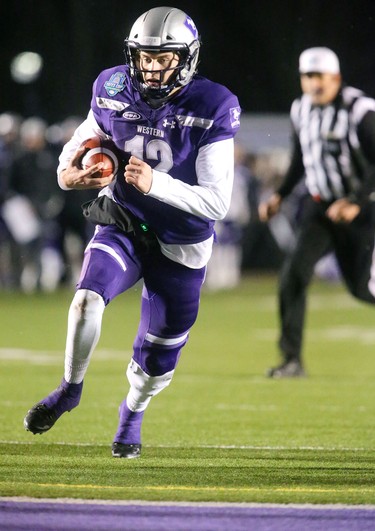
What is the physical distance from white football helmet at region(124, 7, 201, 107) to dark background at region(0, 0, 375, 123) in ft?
51.9

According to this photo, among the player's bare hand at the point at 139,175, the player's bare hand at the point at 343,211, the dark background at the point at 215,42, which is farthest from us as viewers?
the dark background at the point at 215,42

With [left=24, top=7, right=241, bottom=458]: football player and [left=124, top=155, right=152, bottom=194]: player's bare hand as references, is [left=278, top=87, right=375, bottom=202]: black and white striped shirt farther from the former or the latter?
[left=124, top=155, right=152, bottom=194]: player's bare hand

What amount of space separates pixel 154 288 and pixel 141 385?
40 centimetres

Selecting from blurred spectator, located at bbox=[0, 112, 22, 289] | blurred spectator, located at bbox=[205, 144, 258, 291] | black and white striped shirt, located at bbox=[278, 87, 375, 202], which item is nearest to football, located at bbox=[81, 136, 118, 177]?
black and white striped shirt, located at bbox=[278, 87, 375, 202]

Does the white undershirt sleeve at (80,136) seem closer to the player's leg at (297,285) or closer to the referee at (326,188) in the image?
the referee at (326,188)

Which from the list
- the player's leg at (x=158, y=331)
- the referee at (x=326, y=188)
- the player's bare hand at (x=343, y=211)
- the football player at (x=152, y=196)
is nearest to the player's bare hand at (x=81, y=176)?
the football player at (x=152, y=196)

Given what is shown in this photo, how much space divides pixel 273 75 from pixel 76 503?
2056 cm

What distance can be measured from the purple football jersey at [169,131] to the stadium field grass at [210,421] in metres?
0.90

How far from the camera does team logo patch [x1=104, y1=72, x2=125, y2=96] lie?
16.8 feet

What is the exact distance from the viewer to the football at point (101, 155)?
4.99 meters

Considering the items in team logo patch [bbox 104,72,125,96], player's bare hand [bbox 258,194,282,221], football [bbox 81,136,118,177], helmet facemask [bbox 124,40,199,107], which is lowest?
player's bare hand [bbox 258,194,282,221]

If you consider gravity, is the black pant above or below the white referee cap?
below

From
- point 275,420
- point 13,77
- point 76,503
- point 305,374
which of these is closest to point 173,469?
point 76,503

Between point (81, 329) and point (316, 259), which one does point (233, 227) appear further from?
point (81, 329)
